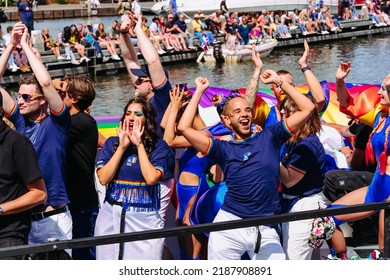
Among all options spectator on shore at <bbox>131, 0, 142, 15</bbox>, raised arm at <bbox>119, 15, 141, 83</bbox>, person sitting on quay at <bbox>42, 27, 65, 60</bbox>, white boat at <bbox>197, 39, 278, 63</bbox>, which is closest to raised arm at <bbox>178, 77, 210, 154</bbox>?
raised arm at <bbox>119, 15, 141, 83</bbox>

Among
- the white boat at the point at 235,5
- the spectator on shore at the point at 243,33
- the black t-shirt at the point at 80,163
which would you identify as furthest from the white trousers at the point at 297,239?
the white boat at the point at 235,5

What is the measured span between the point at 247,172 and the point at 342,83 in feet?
5.60

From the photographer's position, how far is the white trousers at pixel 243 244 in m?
4.05

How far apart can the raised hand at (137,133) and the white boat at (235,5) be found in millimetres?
36159

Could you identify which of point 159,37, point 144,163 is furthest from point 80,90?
point 159,37

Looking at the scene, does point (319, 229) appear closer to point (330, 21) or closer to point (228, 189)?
point (228, 189)

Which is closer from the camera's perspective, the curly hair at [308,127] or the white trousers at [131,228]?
the white trousers at [131,228]

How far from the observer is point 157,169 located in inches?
170

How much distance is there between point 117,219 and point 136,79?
137 cm

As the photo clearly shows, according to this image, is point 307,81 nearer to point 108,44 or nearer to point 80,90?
point 80,90

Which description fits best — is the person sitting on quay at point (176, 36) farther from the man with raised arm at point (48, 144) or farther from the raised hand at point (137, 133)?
the raised hand at point (137, 133)

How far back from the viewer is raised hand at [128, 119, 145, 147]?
14.1 ft

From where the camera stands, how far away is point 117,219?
14.4ft
